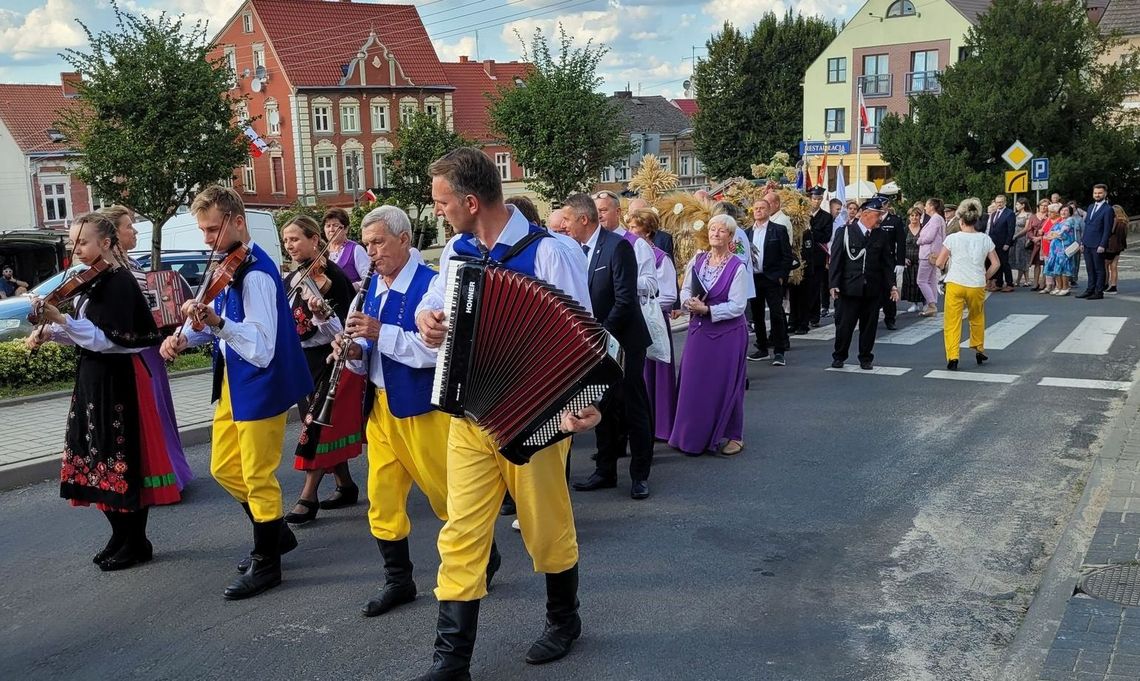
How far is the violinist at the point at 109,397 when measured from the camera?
5.53 m

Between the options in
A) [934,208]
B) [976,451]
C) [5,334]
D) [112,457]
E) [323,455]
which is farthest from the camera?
[934,208]

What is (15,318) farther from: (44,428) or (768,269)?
(768,269)

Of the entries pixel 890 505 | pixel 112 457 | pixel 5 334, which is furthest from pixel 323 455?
pixel 5 334

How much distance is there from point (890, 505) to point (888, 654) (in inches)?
88.0

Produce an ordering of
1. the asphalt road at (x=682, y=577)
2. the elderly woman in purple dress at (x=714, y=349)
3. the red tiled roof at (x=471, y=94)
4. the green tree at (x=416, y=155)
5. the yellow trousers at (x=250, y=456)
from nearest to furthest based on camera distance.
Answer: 1. the asphalt road at (x=682, y=577)
2. the yellow trousers at (x=250, y=456)
3. the elderly woman in purple dress at (x=714, y=349)
4. the green tree at (x=416, y=155)
5. the red tiled roof at (x=471, y=94)

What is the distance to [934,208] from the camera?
56.2ft

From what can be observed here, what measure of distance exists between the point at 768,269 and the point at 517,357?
907 cm

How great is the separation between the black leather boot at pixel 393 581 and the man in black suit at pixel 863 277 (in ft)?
24.7

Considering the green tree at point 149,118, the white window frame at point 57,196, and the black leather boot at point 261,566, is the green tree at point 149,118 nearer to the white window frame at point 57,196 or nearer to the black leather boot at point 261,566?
the black leather boot at point 261,566

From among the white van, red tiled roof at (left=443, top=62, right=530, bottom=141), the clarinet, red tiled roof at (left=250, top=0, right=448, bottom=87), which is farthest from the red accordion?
red tiled roof at (left=443, top=62, right=530, bottom=141)

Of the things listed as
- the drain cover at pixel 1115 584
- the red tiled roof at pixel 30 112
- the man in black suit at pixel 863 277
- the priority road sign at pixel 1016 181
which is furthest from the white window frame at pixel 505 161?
the drain cover at pixel 1115 584

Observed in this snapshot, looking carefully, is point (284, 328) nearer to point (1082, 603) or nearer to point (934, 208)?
point (1082, 603)

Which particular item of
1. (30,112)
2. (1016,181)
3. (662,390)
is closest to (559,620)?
(662,390)

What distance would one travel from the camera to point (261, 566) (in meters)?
5.25
